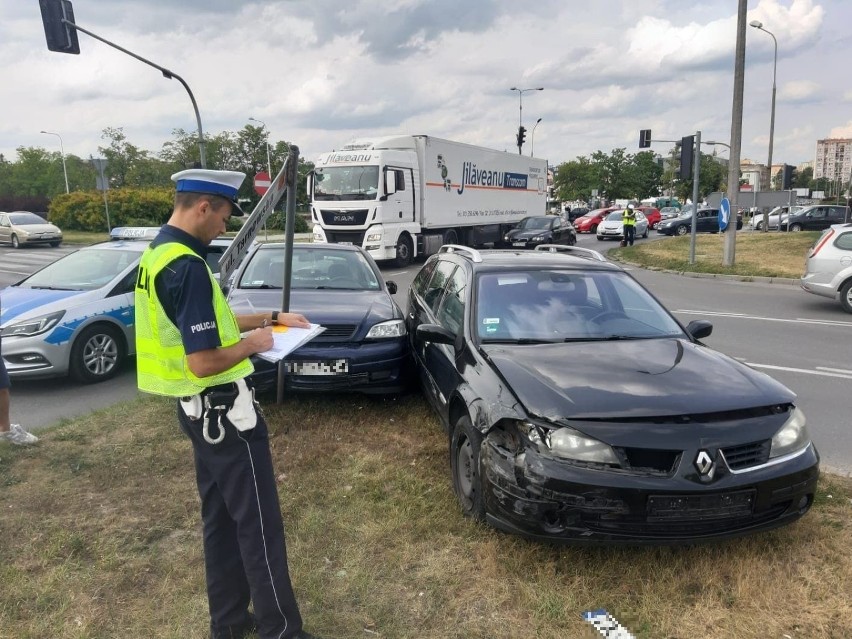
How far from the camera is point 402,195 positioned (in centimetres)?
1850

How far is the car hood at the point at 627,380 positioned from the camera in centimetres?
315

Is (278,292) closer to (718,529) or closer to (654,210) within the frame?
(718,529)

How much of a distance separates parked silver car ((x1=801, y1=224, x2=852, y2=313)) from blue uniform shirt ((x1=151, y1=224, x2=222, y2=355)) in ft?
38.9

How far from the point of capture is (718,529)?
2979 millimetres

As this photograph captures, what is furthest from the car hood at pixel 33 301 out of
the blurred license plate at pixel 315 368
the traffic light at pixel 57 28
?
the traffic light at pixel 57 28

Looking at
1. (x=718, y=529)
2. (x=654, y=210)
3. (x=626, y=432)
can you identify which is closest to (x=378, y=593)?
(x=626, y=432)

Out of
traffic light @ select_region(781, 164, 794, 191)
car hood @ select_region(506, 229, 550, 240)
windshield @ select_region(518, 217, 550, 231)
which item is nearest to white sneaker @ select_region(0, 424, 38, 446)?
car hood @ select_region(506, 229, 550, 240)

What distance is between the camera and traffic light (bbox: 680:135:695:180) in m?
17.6

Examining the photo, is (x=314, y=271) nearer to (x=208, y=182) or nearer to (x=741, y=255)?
(x=208, y=182)

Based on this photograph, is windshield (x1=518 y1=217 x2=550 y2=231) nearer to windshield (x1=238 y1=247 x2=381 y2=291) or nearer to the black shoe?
windshield (x1=238 y1=247 x2=381 y2=291)

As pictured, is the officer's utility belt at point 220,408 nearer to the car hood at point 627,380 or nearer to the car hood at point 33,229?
the car hood at point 627,380

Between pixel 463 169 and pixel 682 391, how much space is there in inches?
758

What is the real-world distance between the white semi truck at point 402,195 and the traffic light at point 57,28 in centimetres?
659

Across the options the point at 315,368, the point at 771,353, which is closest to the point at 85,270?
the point at 315,368
